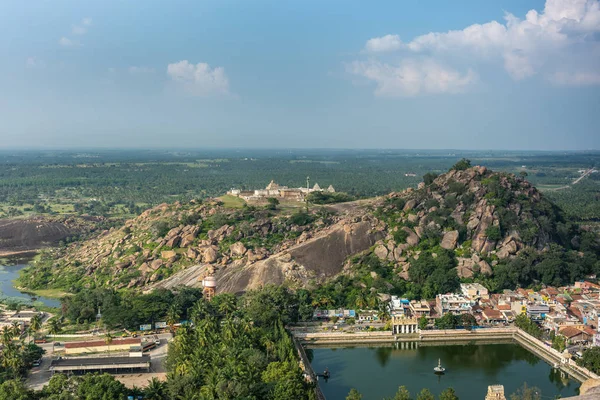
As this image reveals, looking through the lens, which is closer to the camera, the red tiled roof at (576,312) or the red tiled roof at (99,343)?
the red tiled roof at (99,343)

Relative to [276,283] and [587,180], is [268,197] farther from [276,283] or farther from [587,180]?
[587,180]

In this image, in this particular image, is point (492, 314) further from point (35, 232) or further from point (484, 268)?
point (35, 232)

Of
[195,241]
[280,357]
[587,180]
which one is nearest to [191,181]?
[195,241]

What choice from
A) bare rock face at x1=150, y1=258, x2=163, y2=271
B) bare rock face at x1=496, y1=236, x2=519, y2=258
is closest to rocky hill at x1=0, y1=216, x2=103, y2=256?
bare rock face at x1=150, y1=258, x2=163, y2=271

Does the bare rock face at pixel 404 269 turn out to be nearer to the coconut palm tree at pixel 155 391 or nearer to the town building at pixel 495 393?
the town building at pixel 495 393

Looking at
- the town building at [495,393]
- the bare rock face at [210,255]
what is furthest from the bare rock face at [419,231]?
the town building at [495,393]

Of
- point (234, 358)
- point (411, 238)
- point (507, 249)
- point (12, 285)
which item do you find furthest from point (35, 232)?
point (507, 249)

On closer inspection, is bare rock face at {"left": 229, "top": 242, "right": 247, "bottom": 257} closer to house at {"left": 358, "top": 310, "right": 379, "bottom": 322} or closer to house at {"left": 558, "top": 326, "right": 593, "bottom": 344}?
house at {"left": 358, "top": 310, "right": 379, "bottom": 322}

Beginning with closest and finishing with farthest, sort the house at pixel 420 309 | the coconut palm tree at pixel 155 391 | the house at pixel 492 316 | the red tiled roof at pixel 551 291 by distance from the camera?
the coconut palm tree at pixel 155 391
the house at pixel 492 316
the house at pixel 420 309
the red tiled roof at pixel 551 291
